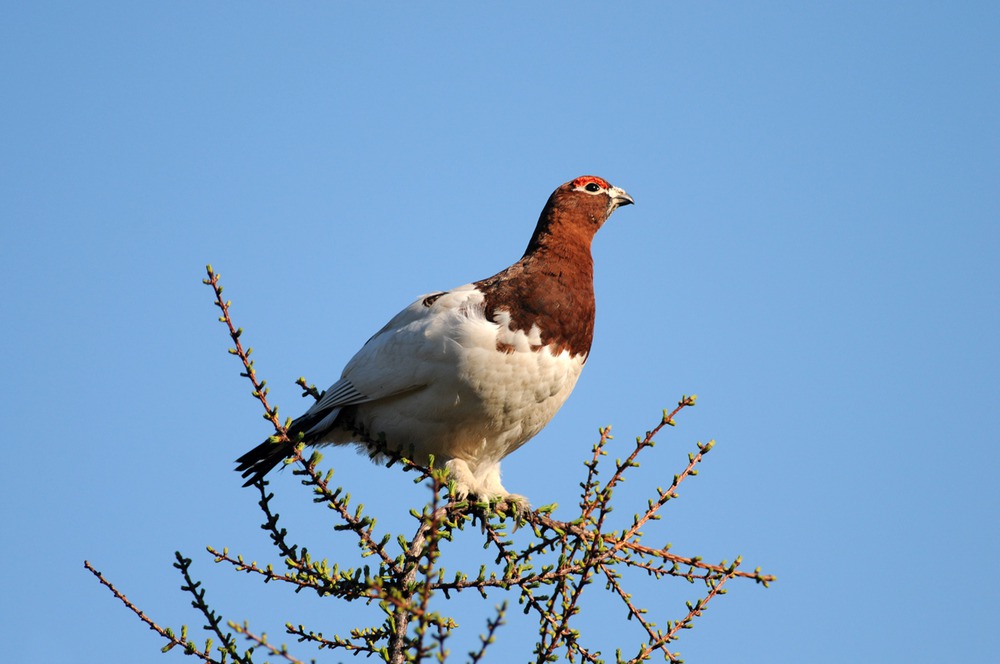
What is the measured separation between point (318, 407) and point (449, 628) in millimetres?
1675

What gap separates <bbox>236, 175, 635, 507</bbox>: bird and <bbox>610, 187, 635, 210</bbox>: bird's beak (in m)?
0.71

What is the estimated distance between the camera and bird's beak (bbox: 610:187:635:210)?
6098 millimetres

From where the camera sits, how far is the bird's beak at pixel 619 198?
20.0 feet

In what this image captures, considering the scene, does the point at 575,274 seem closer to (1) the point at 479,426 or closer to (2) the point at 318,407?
(1) the point at 479,426

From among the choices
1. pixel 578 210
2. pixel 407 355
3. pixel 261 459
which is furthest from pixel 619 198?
pixel 261 459

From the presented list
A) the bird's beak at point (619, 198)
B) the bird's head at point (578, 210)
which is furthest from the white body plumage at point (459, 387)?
the bird's beak at point (619, 198)

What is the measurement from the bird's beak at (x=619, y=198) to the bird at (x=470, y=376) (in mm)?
711

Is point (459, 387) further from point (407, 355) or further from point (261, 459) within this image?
point (261, 459)

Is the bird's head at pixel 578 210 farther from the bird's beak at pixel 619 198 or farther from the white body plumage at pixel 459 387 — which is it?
the white body plumage at pixel 459 387

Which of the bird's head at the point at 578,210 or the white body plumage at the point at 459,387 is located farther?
the bird's head at the point at 578,210

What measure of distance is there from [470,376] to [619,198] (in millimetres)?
1829

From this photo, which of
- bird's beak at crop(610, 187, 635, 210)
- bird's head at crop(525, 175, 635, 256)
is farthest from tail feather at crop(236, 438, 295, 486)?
bird's beak at crop(610, 187, 635, 210)

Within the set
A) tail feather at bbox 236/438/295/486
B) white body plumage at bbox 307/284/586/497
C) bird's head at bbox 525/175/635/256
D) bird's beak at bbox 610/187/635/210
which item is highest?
bird's beak at bbox 610/187/635/210

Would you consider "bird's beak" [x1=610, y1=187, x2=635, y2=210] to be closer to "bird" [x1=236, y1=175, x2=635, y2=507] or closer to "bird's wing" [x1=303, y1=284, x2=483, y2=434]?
"bird" [x1=236, y1=175, x2=635, y2=507]
